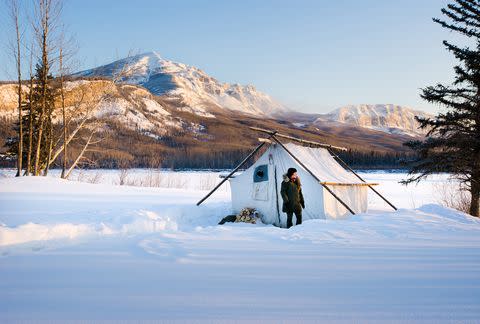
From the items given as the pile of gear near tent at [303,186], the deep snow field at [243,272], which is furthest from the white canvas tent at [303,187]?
the deep snow field at [243,272]

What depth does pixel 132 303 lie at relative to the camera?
2.67m

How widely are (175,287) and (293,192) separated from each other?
5057mm

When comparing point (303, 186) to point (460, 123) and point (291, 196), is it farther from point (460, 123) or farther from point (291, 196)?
point (460, 123)

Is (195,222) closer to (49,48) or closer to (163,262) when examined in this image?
(163,262)

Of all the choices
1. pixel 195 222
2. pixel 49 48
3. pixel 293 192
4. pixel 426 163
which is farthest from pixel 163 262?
pixel 49 48

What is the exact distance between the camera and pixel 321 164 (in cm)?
1015

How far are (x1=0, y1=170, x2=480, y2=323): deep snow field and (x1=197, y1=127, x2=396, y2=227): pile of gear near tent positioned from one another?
1857 millimetres

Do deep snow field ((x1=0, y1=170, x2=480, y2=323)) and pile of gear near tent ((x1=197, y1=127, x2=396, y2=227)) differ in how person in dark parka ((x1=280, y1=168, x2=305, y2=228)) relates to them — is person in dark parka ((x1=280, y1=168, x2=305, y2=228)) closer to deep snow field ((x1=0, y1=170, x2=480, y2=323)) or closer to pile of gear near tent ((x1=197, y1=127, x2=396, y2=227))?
deep snow field ((x1=0, y1=170, x2=480, y2=323))

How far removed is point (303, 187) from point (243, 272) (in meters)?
5.91

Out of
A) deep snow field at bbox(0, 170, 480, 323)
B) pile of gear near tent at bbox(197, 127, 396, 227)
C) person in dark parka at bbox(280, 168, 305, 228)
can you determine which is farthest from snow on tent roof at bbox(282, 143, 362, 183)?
deep snow field at bbox(0, 170, 480, 323)

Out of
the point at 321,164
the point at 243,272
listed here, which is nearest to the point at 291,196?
the point at 321,164

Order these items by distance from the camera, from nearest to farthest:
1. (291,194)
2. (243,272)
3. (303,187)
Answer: (243,272), (291,194), (303,187)

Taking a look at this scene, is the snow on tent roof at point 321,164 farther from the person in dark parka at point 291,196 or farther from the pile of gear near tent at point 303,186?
the person in dark parka at point 291,196

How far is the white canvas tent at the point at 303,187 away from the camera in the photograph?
8.85m
